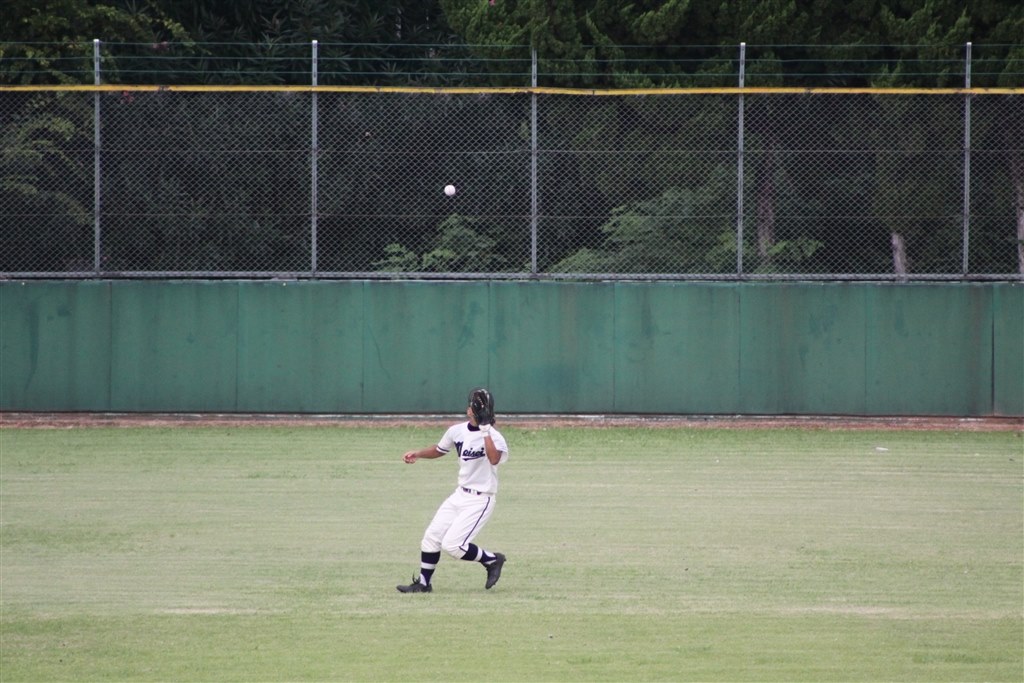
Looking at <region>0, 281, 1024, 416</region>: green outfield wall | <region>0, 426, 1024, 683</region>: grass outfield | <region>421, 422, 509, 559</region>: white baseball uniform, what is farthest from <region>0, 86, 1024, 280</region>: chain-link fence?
<region>421, 422, 509, 559</region>: white baseball uniform

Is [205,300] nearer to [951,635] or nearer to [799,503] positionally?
[799,503]

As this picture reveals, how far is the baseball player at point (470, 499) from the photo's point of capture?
9.71 meters

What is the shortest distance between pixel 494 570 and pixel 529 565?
821mm

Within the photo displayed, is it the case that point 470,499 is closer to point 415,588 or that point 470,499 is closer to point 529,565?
point 415,588

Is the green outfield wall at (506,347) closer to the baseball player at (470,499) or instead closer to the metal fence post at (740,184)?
the metal fence post at (740,184)

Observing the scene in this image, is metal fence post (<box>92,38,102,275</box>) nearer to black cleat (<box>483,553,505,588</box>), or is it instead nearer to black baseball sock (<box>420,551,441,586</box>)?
black baseball sock (<box>420,551,441,586</box>)

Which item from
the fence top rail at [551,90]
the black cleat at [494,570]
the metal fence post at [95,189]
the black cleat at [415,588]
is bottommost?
the black cleat at [415,588]

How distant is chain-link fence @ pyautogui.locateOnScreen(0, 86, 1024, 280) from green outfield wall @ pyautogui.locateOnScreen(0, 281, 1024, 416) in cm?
42

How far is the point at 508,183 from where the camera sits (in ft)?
66.6

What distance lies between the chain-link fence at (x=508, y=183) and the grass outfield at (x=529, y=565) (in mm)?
3840

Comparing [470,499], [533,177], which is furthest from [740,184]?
[470,499]

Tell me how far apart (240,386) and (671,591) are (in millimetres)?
11618

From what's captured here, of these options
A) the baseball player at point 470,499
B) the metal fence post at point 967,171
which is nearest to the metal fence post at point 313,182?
the metal fence post at point 967,171

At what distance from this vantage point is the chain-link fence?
20062 millimetres
